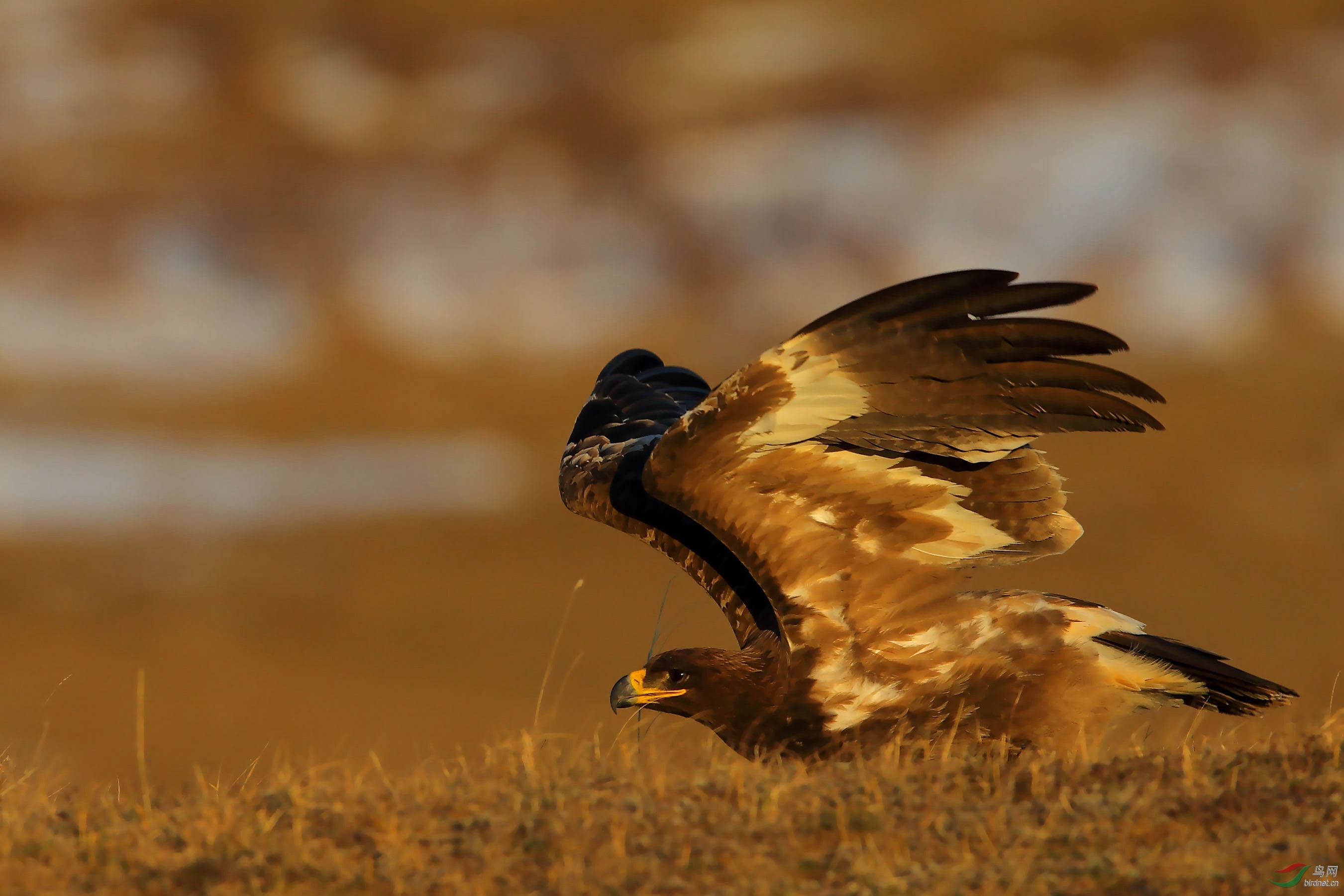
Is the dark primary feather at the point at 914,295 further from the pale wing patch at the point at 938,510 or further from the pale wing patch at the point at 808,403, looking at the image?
the pale wing patch at the point at 938,510

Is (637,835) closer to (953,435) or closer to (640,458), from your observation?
Answer: (953,435)

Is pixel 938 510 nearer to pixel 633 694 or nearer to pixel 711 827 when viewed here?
pixel 633 694

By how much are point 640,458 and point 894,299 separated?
2.41 meters

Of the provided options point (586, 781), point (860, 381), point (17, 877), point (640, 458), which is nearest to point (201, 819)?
point (17, 877)

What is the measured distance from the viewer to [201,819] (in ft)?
13.9

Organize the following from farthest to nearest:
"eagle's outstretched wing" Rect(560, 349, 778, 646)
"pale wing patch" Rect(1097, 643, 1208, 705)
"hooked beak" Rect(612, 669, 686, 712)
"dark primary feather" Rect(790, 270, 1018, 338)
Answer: "eagle's outstretched wing" Rect(560, 349, 778, 646) → "hooked beak" Rect(612, 669, 686, 712) → "pale wing patch" Rect(1097, 643, 1208, 705) → "dark primary feather" Rect(790, 270, 1018, 338)

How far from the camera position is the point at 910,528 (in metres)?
5.64

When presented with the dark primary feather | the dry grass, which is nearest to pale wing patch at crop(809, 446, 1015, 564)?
the dark primary feather

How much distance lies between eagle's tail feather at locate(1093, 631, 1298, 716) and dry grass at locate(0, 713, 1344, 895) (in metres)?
0.74

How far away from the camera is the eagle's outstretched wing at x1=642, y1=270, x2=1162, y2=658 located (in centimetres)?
500

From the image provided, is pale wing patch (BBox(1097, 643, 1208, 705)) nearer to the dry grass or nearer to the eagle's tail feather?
the eagle's tail feather

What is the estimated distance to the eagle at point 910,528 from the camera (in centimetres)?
503


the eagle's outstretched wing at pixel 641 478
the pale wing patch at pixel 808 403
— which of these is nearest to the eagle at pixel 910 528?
the pale wing patch at pixel 808 403

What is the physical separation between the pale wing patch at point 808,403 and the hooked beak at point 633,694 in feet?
4.86
